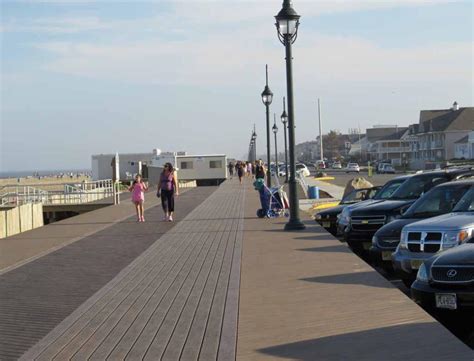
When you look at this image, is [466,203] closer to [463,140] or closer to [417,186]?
[417,186]

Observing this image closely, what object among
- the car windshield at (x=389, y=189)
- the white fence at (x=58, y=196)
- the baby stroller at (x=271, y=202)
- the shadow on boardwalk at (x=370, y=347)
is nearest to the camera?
the shadow on boardwalk at (x=370, y=347)

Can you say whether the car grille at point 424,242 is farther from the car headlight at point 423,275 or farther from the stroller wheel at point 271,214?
the stroller wheel at point 271,214

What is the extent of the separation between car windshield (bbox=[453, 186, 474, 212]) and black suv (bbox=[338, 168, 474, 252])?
2571mm

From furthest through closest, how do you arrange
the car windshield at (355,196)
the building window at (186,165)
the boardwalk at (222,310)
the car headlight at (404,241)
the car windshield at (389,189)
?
the building window at (186,165) → the car windshield at (355,196) → the car windshield at (389,189) → the car headlight at (404,241) → the boardwalk at (222,310)

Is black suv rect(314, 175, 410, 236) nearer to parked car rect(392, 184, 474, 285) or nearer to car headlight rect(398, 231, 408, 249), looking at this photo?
car headlight rect(398, 231, 408, 249)

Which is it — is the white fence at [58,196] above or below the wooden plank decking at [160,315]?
above

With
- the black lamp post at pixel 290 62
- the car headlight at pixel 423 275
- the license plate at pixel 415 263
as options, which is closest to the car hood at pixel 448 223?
the license plate at pixel 415 263

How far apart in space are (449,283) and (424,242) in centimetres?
240

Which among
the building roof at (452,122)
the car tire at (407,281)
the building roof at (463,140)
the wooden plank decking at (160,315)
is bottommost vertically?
the car tire at (407,281)

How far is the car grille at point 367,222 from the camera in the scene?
14.7 metres

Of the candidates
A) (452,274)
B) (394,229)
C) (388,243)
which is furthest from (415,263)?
(452,274)

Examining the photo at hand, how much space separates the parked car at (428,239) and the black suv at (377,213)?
351 cm

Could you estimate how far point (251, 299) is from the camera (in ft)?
30.3

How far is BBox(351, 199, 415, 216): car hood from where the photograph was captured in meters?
14.8
